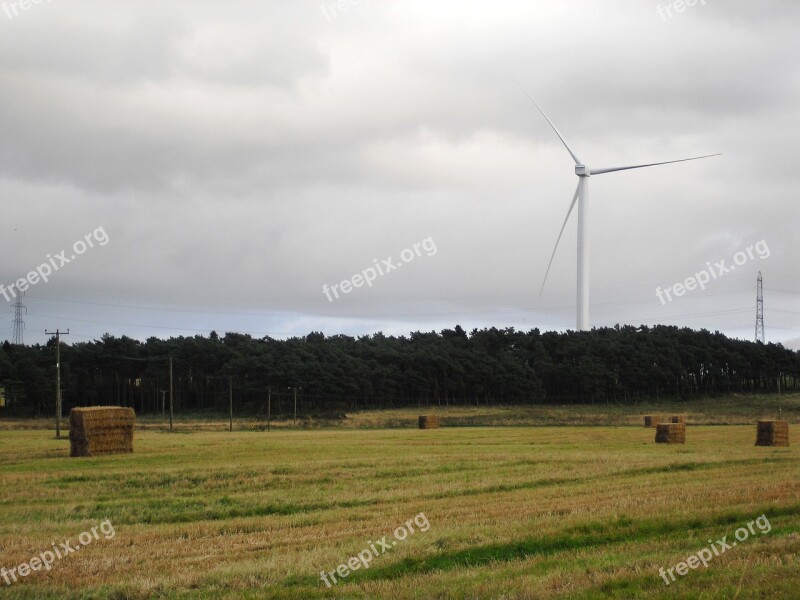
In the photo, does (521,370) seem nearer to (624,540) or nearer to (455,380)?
(455,380)

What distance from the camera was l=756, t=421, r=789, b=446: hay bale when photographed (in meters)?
40.7

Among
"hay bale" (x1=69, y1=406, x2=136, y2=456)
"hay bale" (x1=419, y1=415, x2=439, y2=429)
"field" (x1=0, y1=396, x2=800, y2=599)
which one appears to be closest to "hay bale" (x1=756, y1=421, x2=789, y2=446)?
"field" (x1=0, y1=396, x2=800, y2=599)

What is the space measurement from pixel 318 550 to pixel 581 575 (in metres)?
4.72

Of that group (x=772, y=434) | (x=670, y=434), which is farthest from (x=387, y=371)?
(x=772, y=434)

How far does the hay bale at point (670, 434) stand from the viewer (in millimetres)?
43906

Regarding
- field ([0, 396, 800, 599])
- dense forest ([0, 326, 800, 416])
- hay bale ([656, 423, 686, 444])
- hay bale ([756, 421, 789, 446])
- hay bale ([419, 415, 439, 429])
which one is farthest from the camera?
dense forest ([0, 326, 800, 416])

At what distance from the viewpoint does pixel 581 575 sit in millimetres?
11672

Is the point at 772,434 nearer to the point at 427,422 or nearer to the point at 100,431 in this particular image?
the point at 100,431

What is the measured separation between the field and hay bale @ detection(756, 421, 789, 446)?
6359 mm

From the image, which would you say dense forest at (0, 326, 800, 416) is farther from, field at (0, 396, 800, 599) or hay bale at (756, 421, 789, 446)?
field at (0, 396, 800, 599)

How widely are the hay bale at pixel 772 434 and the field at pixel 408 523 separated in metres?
6.36

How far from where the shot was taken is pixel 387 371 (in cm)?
12988

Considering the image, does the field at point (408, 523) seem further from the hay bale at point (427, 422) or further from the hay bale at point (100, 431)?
the hay bale at point (427, 422)

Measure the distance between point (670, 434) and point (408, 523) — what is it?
1187 inches
